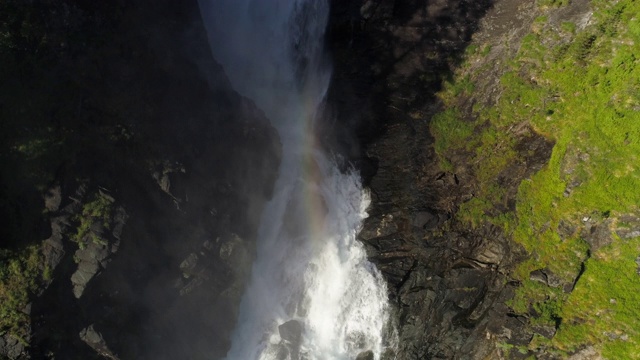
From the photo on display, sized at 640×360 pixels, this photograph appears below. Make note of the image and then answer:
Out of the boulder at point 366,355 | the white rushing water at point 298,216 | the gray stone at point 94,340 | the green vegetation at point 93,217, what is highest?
the white rushing water at point 298,216

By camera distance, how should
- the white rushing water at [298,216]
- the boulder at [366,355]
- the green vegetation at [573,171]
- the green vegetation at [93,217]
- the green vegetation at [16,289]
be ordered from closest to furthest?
1. the green vegetation at [16,289]
2. the green vegetation at [573,171]
3. the green vegetation at [93,217]
4. the boulder at [366,355]
5. the white rushing water at [298,216]

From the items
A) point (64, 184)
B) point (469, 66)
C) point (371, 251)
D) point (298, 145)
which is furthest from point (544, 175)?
→ point (64, 184)

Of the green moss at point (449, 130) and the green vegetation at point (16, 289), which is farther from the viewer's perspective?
the green moss at point (449, 130)

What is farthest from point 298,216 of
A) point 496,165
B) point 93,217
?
point 93,217

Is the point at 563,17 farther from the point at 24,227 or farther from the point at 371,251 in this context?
the point at 24,227

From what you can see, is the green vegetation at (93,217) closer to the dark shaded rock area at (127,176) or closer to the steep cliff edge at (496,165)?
the dark shaded rock area at (127,176)

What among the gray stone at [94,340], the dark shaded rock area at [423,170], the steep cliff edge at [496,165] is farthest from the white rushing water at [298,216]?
the gray stone at [94,340]

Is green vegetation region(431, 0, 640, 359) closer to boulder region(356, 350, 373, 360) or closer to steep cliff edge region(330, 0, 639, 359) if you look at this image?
steep cliff edge region(330, 0, 639, 359)
